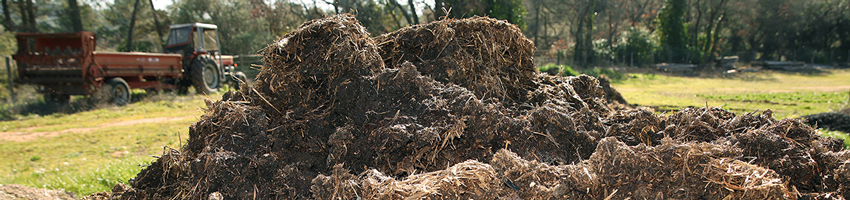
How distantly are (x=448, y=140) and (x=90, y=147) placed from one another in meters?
6.52

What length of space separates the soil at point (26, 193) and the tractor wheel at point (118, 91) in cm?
824

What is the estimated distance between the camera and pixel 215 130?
2955 millimetres

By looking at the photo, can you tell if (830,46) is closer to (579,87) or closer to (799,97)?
(799,97)

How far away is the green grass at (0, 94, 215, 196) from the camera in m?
4.46

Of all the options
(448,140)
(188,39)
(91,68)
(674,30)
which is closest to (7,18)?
(188,39)

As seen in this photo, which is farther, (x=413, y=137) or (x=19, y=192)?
(x=19, y=192)

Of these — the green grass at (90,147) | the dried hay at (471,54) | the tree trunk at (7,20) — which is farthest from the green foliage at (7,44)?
the dried hay at (471,54)

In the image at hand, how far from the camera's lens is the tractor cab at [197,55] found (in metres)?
13.2

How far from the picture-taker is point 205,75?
1372cm

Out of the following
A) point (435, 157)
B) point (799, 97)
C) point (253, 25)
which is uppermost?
point (253, 25)

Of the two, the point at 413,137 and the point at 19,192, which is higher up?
the point at 413,137

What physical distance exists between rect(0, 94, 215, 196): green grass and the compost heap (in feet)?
2.55

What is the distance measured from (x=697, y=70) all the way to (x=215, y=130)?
32487 millimetres

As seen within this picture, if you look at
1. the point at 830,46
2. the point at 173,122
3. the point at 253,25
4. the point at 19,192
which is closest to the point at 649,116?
the point at 19,192
